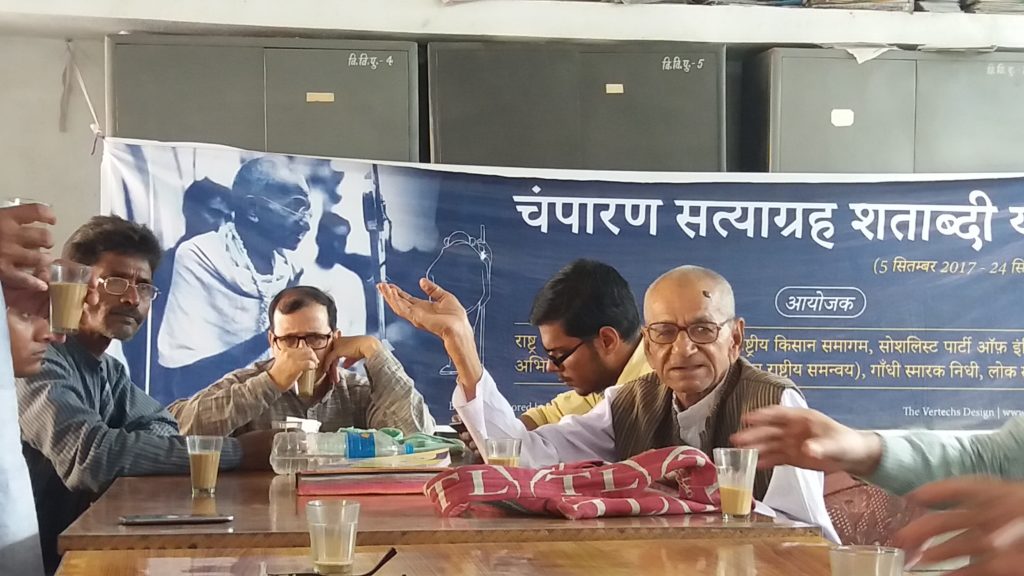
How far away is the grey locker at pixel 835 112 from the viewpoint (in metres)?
4.00

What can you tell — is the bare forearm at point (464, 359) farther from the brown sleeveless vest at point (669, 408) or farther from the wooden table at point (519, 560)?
the wooden table at point (519, 560)

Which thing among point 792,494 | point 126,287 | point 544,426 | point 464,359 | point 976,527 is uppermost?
point 126,287

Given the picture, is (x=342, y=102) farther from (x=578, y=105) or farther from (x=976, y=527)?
(x=976, y=527)

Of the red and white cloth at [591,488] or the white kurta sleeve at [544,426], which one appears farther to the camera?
the white kurta sleeve at [544,426]

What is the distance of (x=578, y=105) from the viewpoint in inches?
155

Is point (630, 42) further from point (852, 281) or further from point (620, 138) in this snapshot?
point (852, 281)

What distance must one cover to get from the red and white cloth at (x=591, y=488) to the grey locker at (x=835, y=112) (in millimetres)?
2199

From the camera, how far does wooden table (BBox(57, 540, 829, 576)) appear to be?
1.48m

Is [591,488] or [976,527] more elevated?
[976,527]

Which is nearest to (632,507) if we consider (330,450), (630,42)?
(330,450)

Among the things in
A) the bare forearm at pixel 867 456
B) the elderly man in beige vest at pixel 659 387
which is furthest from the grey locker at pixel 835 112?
the bare forearm at pixel 867 456

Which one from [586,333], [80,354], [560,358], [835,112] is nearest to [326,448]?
[80,354]

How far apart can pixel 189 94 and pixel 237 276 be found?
0.61 meters

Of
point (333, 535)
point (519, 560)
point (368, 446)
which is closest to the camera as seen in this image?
point (333, 535)
